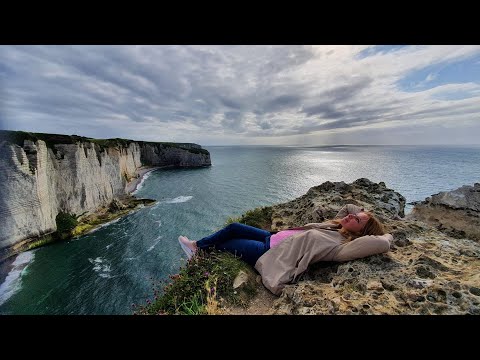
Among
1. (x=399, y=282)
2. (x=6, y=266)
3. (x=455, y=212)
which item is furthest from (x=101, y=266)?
(x=455, y=212)

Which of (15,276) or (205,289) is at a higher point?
(205,289)

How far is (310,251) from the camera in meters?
3.83

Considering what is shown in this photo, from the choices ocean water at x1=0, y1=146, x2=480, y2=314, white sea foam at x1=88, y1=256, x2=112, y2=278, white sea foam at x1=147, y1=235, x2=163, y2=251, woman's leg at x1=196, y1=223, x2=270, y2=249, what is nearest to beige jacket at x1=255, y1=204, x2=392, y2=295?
woman's leg at x1=196, y1=223, x2=270, y2=249

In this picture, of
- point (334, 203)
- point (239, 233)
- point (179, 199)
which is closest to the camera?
point (239, 233)

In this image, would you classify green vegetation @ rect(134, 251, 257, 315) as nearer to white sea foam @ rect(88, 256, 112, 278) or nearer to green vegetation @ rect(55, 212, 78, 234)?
white sea foam @ rect(88, 256, 112, 278)

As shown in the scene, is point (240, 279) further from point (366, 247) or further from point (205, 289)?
point (366, 247)

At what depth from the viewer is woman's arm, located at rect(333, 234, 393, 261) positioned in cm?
365

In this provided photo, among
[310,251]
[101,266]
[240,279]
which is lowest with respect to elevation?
[101,266]

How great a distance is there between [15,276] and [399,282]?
26.5 metres

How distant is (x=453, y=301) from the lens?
2598mm
